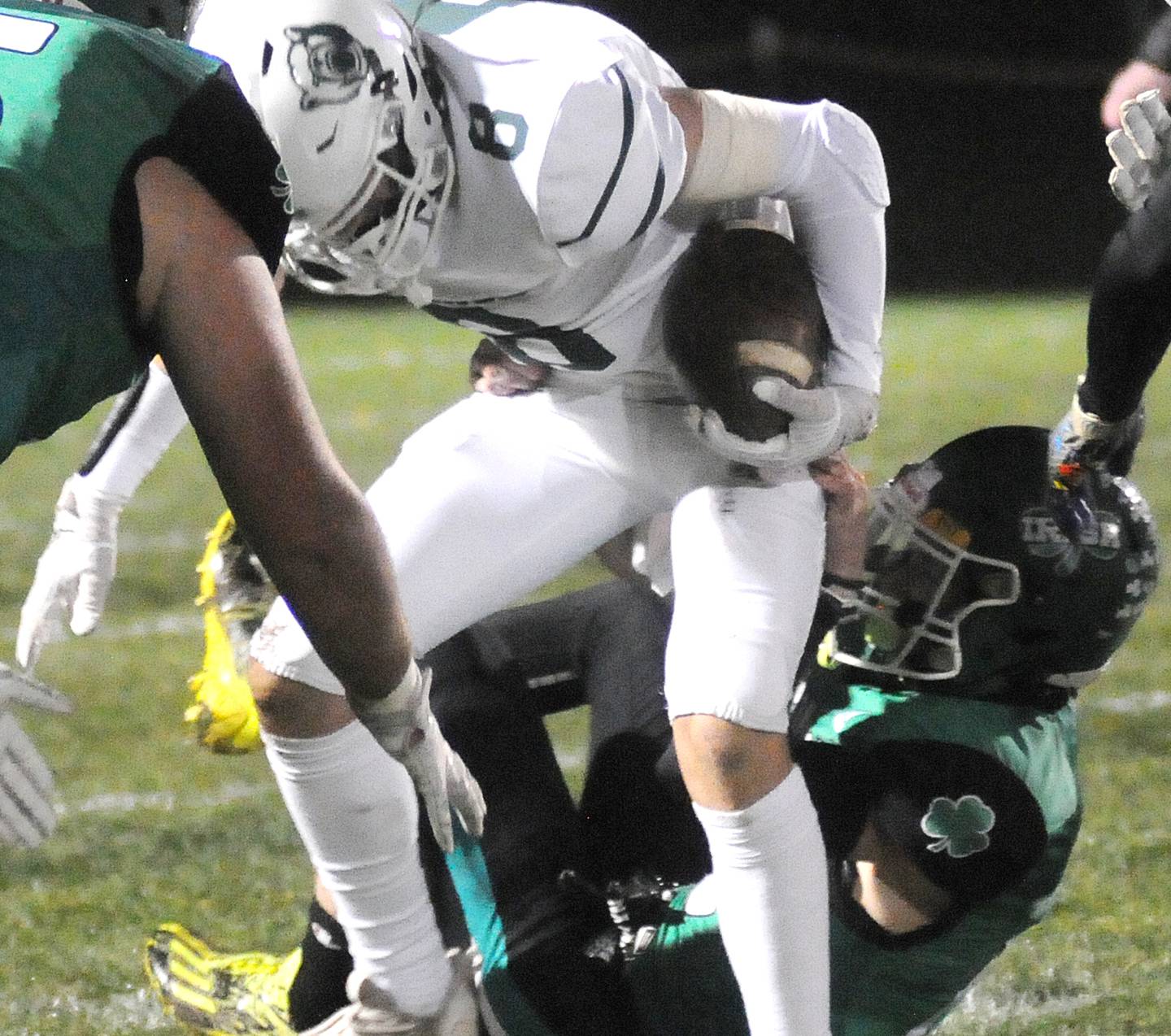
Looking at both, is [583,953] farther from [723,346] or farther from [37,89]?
[37,89]

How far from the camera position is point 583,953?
→ 216 centimetres

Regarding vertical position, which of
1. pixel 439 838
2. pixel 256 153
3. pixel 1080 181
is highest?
pixel 256 153

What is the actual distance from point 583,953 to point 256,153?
1002 mm

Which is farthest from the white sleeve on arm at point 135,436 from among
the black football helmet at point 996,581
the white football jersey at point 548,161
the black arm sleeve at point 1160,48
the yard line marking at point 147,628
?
the yard line marking at point 147,628

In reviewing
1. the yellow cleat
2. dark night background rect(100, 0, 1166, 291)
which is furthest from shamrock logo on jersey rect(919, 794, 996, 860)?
dark night background rect(100, 0, 1166, 291)

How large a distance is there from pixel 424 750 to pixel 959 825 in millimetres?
567

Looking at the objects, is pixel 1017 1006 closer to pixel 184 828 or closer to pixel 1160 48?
pixel 184 828

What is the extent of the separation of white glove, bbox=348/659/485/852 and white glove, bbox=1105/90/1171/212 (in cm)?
131

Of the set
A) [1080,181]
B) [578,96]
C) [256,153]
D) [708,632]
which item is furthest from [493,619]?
[1080,181]

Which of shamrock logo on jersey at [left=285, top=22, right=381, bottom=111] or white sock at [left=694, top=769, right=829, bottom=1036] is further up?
shamrock logo on jersey at [left=285, top=22, right=381, bottom=111]

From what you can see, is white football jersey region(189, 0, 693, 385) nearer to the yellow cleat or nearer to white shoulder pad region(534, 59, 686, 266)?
white shoulder pad region(534, 59, 686, 266)

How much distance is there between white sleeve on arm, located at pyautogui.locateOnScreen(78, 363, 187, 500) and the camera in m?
2.56

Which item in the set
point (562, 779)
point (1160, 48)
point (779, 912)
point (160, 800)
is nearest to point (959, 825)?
point (779, 912)

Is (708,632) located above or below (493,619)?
above
